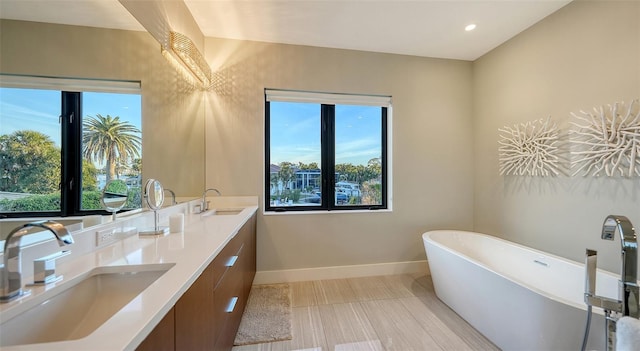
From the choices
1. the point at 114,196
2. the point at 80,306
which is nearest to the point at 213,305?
the point at 80,306

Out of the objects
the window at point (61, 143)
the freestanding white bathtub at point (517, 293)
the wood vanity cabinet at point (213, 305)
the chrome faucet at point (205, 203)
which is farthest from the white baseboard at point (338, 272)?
the window at point (61, 143)

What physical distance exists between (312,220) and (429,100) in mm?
2126

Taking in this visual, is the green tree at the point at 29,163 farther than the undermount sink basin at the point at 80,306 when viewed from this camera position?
Yes

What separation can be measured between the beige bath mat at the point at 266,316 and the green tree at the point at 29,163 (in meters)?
1.53

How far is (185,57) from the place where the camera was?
1.99 m

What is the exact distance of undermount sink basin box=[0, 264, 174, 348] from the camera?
0.65 m

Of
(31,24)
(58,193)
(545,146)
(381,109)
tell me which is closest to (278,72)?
(381,109)

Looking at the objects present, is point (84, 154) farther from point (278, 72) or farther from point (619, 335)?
point (619, 335)

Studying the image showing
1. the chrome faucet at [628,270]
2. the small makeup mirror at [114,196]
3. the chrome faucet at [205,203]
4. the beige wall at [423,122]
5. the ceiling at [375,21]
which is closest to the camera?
the chrome faucet at [628,270]

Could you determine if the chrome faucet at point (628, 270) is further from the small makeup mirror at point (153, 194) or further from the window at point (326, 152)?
the small makeup mirror at point (153, 194)

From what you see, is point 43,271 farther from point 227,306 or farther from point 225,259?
point 227,306

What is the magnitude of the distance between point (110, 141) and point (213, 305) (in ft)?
3.55

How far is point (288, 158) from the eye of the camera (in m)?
2.91

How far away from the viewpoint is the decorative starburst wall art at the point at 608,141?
1.64 meters
